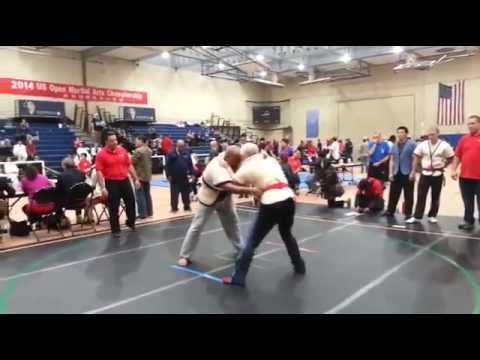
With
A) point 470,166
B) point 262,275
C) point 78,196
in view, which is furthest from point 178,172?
point 470,166

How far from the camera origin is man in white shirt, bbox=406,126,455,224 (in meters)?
6.28

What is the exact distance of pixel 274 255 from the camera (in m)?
4.98

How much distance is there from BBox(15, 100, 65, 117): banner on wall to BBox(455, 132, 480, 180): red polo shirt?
16.9 meters

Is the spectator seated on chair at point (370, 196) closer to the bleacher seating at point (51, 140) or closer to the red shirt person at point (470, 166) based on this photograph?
the red shirt person at point (470, 166)

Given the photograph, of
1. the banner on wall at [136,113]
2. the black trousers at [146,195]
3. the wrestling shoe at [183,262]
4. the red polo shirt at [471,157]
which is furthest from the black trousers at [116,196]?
the banner on wall at [136,113]

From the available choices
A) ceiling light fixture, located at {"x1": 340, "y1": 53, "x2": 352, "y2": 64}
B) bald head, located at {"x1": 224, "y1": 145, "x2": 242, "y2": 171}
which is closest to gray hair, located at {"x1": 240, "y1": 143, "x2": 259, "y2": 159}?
bald head, located at {"x1": 224, "y1": 145, "x2": 242, "y2": 171}

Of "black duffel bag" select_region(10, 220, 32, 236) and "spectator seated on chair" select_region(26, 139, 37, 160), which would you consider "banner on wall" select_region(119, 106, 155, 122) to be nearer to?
"spectator seated on chair" select_region(26, 139, 37, 160)

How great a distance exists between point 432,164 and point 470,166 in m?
0.56

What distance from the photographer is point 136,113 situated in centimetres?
2048

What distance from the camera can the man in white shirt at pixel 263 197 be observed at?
12.3 ft
